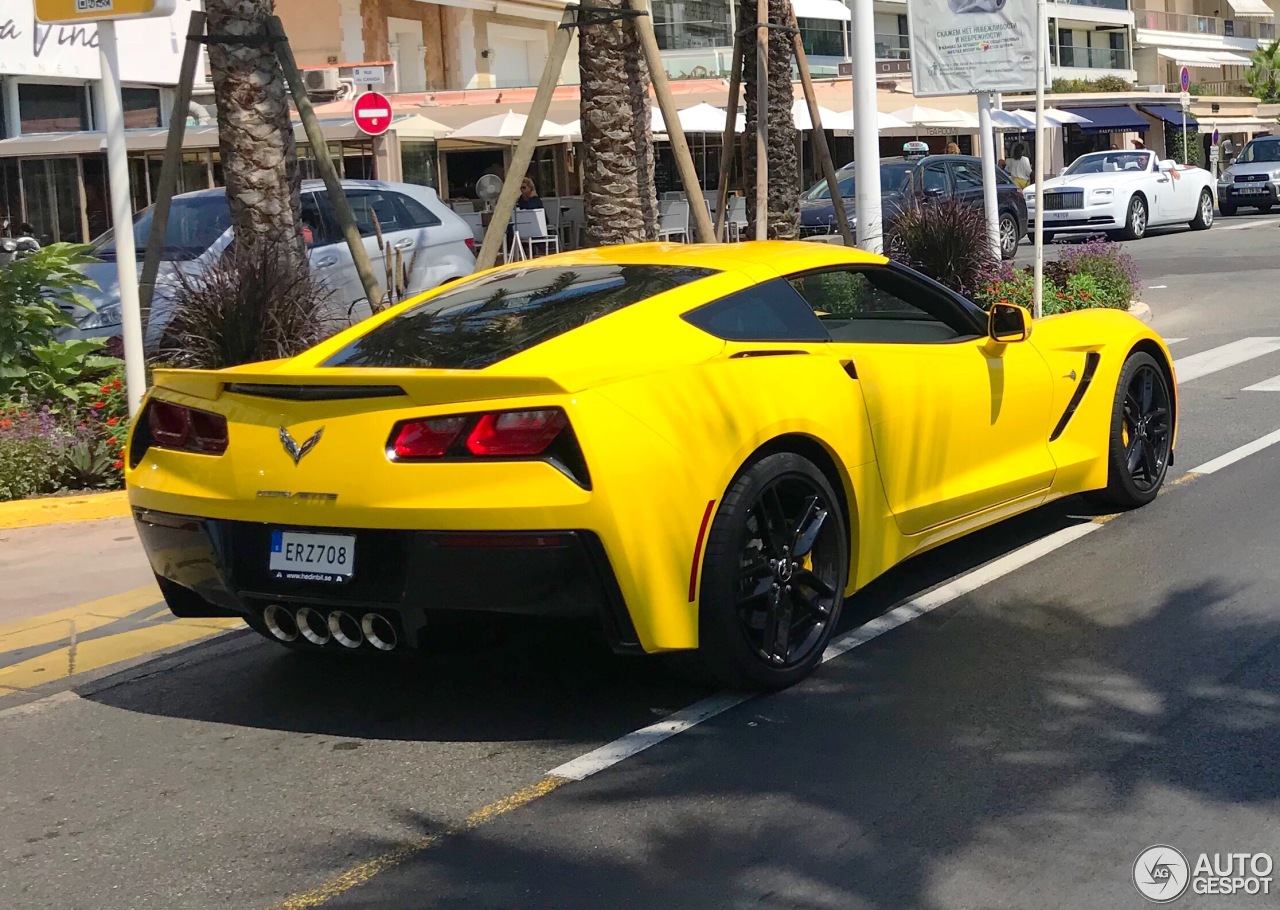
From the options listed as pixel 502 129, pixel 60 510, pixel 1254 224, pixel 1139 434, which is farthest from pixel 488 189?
pixel 1139 434

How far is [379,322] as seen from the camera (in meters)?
6.19

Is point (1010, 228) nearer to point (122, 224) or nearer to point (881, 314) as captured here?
point (122, 224)

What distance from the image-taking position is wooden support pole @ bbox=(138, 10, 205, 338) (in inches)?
415

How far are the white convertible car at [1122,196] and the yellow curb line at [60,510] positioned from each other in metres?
21.2

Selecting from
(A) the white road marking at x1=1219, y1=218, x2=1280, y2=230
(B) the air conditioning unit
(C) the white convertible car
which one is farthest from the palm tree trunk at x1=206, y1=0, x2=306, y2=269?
(A) the white road marking at x1=1219, y1=218, x2=1280, y2=230

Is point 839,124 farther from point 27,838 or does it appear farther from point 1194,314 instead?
point 27,838

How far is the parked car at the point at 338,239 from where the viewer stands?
40.8ft

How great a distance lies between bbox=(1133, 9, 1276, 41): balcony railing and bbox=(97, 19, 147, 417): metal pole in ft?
217

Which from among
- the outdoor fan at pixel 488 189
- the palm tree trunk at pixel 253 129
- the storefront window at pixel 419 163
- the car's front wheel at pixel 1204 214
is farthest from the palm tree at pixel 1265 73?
the palm tree trunk at pixel 253 129

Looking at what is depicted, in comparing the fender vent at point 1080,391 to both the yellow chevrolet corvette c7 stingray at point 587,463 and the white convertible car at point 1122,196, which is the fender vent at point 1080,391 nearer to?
the yellow chevrolet corvette c7 stingray at point 587,463

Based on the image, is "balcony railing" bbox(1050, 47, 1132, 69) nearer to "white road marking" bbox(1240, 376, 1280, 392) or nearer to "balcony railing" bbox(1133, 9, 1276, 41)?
"balcony railing" bbox(1133, 9, 1276, 41)

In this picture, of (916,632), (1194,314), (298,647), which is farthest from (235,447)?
(1194,314)

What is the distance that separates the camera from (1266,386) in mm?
11750

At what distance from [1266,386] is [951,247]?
3.40 m
